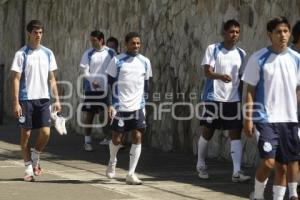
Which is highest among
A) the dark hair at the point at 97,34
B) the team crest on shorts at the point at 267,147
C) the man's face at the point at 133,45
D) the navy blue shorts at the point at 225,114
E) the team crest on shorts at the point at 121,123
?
the dark hair at the point at 97,34

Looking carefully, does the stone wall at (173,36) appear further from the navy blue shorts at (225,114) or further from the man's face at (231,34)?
the navy blue shorts at (225,114)

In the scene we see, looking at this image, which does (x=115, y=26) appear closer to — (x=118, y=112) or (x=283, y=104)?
(x=118, y=112)

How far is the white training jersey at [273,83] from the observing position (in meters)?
7.27

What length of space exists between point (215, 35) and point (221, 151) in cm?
170

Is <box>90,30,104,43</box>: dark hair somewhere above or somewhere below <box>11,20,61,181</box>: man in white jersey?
above

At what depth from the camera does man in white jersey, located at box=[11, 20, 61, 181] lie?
970cm

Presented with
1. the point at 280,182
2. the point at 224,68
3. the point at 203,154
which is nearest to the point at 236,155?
the point at 203,154

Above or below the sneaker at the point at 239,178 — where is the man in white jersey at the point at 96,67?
above

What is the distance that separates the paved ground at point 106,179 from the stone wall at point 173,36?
44cm

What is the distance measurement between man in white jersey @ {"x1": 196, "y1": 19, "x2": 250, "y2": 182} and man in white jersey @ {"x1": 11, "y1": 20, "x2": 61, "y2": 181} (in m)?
1.89

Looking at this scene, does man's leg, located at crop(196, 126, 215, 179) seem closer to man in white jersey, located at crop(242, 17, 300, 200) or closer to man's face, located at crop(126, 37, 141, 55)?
man's face, located at crop(126, 37, 141, 55)

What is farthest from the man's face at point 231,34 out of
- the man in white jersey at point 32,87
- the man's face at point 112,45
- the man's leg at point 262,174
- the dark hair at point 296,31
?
the man's face at point 112,45

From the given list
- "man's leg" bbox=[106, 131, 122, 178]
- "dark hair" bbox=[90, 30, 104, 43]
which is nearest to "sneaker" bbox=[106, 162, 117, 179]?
"man's leg" bbox=[106, 131, 122, 178]

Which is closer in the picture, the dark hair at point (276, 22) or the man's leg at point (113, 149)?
the dark hair at point (276, 22)
